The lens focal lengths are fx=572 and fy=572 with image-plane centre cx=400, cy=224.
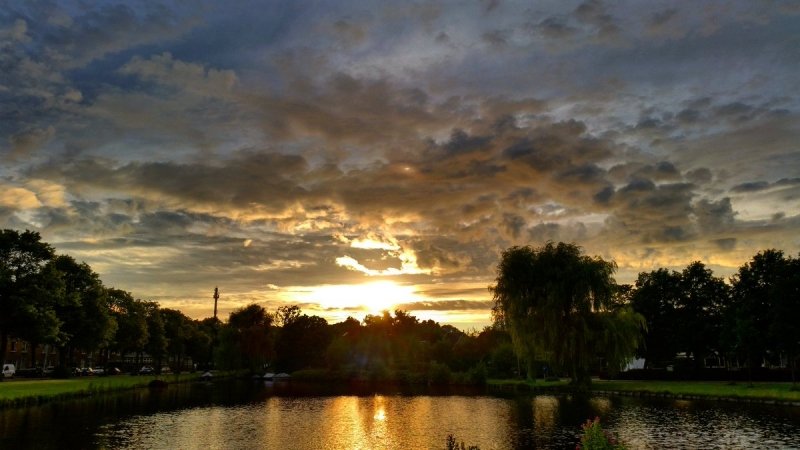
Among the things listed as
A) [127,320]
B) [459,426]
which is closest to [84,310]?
[127,320]

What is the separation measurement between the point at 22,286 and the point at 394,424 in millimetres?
51109

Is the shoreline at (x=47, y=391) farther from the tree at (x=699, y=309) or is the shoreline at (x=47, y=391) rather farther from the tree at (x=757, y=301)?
the tree at (x=699, y=309)

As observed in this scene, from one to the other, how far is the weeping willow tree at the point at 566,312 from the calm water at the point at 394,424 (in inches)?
251

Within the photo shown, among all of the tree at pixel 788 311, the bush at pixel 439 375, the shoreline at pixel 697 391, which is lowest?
the bush at pixel 439 375

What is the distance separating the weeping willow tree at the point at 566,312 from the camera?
63656 millimetres

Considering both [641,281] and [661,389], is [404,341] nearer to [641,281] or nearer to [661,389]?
[641,281]

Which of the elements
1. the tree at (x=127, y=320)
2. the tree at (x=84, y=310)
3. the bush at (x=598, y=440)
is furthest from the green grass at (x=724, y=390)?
the tree at (x=127, y=320)

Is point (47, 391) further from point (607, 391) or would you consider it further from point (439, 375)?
point (607, 391)

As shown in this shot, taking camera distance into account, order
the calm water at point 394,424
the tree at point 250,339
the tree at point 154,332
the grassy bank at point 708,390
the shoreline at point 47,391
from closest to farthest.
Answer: the calm water at point 394,424, the grassy bank at point 708,390, the shoreline at point 47,391, the tree at point 154,332, the tree at point 250,339

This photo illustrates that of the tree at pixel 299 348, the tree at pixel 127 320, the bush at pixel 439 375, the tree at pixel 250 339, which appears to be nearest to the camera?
the bush at pixel 439 375

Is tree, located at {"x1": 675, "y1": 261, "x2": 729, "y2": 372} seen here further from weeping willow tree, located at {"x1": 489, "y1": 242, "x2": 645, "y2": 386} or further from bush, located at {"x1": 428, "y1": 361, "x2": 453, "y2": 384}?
bush, located at {"x1": 428, "y1": 361, "x2": 453, "y2": 384}

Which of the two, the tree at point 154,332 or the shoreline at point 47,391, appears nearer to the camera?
the shoreline at point 47,391

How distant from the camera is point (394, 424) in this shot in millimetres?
43656

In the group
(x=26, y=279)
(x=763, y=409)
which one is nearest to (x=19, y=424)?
(x=26, y=279)
